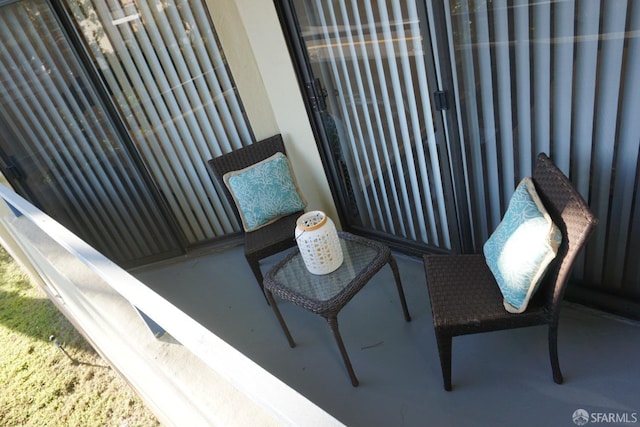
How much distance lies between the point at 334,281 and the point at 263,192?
89 cm

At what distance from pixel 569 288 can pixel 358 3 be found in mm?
1726

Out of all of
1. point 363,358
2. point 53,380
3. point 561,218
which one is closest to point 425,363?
point 363,358

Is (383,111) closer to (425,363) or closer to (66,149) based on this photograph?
(425,363)

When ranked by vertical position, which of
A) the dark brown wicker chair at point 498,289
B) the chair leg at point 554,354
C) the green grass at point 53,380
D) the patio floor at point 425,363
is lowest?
the green grass at point 53,380

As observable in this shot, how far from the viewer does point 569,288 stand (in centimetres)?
214

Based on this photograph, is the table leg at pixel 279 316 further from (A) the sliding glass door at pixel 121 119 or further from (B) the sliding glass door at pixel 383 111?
(A) the sliding glass door at pixel 121 119

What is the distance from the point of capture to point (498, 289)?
183cm

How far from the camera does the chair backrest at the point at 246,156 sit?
9.25 feet

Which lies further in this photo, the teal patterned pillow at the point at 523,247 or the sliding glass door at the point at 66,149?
the sliding glass door at the point at 66,149

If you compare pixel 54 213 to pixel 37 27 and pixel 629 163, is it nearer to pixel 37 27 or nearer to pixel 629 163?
pixel 37 27

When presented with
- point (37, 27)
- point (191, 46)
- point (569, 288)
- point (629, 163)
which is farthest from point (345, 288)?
point (37, 27)

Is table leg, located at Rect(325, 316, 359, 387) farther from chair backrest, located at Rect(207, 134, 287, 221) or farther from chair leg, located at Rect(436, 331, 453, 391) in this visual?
chair backrest, located at Rect(207, 134, 287, 221)

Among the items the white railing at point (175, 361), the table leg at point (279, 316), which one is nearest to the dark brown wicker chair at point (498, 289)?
the table leg at point (279, 316)

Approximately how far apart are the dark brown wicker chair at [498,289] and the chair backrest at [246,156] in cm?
135
